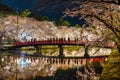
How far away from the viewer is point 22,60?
63.5 meters

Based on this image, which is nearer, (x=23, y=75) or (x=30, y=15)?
(x=23, y=75)

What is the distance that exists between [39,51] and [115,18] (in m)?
57.3

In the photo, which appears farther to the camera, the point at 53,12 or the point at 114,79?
the point at 53,12

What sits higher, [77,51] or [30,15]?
[30,15]

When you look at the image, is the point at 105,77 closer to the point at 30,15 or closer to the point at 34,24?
the point at 34,24

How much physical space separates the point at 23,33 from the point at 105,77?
74.1 meters

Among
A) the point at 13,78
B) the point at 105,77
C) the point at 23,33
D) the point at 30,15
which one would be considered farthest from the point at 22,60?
the point at 105,77

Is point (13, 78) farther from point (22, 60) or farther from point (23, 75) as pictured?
point (22, 60)

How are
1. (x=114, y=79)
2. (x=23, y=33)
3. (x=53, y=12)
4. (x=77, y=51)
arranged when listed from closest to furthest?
(x=114, y=79)
(x=77, y=51)
(x=23, y=33)
(x=53, y=12)

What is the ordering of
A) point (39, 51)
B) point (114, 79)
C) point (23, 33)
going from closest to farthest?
point (114, 79) → point (39, 51) → point (23, 33)

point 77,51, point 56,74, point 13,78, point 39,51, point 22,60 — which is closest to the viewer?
point 13,78

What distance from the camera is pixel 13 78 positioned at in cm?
4291

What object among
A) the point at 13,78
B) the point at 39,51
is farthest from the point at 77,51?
the point at 13,78

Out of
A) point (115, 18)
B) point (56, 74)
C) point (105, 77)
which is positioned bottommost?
point (56, 74)
